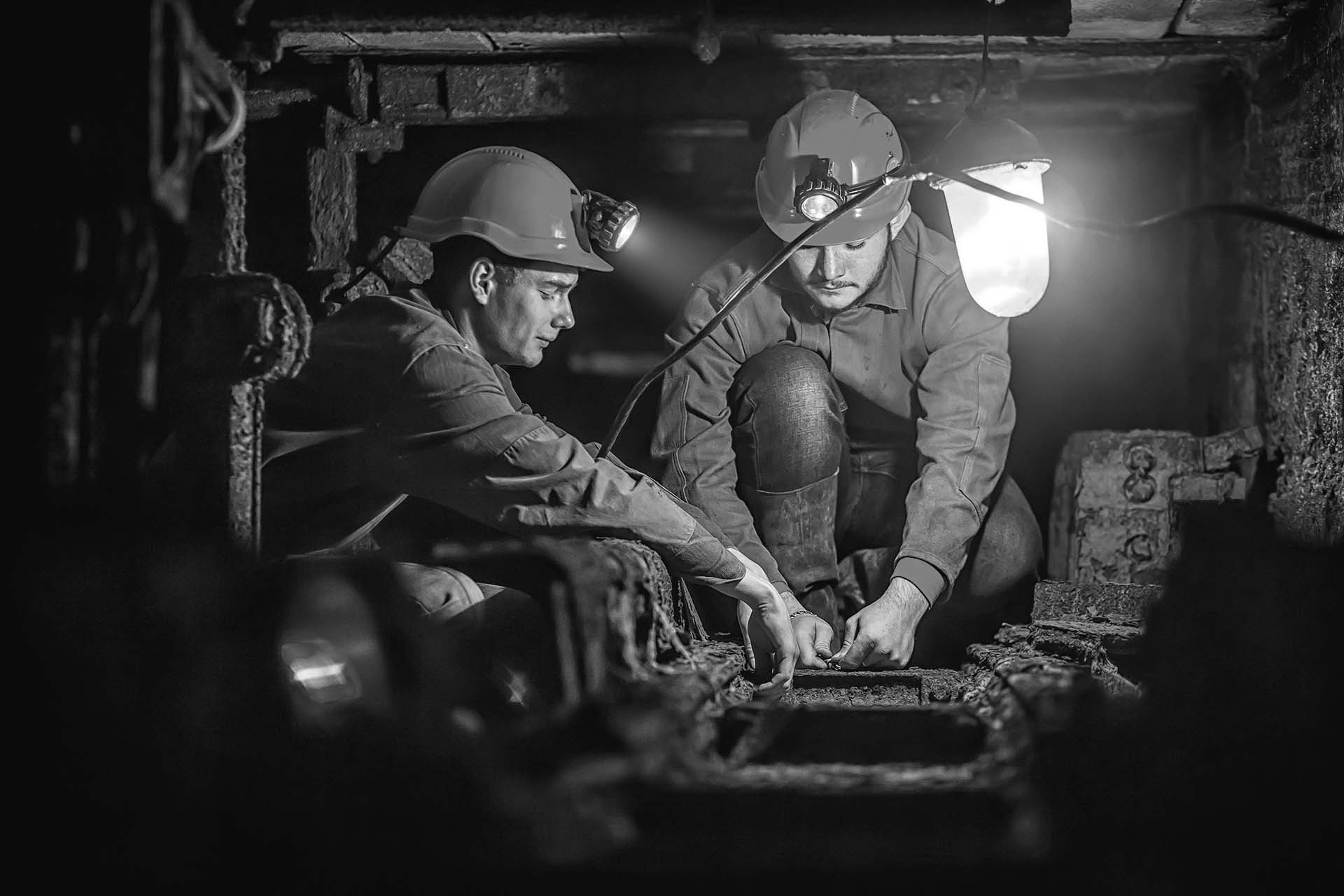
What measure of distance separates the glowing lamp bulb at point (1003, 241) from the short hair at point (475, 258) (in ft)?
4.21

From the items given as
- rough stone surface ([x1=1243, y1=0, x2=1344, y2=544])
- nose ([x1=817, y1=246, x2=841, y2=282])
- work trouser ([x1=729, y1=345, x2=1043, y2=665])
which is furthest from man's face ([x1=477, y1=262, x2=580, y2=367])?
rough stone surface ([x1=1243, y1=0, x2=1344, y2=544])

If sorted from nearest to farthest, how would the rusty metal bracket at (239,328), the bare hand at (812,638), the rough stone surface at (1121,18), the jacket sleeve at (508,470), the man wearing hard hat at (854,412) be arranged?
the rusty metal bracket at (239,328) → the jacket sleeve at (508,470) → the bare hand at (812,638) → the rough stone surface at (1121,18) → the man wearing hard hat at (854,412)

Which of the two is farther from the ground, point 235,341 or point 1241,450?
point 235,341

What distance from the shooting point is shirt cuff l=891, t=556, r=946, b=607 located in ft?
10.7

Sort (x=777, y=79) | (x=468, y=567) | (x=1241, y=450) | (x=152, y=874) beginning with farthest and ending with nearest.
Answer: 1. (x=777, y=79)
2. (x=1241, y=450)
3. (x=468, y=567)
4. (x=152, y=874)

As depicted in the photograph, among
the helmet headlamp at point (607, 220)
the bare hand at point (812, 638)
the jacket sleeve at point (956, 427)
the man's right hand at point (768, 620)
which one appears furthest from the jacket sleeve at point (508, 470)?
the jacket sleeve at point (956, 427)

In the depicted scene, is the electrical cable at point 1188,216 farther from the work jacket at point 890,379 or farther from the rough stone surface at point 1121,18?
the rough stone surface at point 1121,18

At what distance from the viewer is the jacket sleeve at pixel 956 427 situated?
3.37 meters

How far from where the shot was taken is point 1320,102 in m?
3.19

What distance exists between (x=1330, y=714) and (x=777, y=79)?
2723mm

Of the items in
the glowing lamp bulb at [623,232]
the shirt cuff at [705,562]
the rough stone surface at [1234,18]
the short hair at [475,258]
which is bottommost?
the shirt cuff at [705,562]

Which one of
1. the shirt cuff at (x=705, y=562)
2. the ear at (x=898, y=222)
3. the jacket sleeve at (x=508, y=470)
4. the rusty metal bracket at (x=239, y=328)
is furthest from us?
the ear at (x=898, y=222)

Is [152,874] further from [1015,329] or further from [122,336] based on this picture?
[1015,329]

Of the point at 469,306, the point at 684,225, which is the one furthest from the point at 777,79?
the point at 469,306
